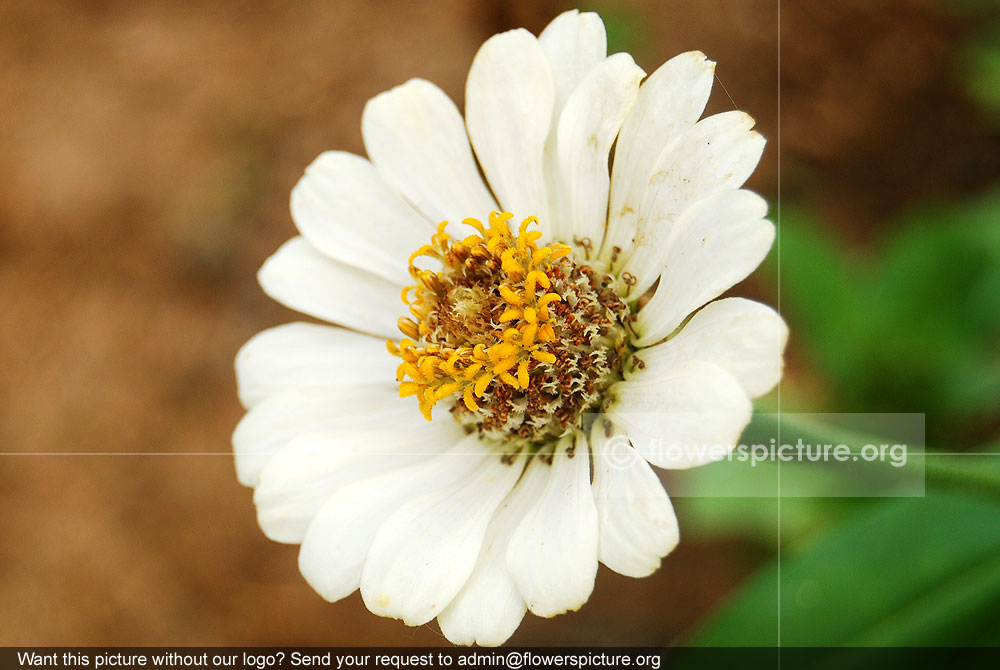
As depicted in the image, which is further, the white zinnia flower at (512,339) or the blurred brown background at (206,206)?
the blurred brown background at (206,206)

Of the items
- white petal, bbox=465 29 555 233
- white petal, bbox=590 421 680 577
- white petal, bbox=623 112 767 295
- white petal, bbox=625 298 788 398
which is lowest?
white petal, bbox=590 421 680 577

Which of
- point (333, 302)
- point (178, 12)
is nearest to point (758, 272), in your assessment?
point (333, 302)

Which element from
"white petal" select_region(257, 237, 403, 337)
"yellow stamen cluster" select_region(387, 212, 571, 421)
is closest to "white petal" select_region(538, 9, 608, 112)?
"yellow stamen cluster" select_region(387, 212, 571, 421)

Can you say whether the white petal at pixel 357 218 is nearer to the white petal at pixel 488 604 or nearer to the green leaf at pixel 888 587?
the white petal at pixel 488 604

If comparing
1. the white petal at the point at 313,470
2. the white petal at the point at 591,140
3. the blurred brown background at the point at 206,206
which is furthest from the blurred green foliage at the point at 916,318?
the white petal at the point at 313,470

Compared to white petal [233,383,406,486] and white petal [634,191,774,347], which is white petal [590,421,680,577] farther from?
white petal [233,383,406,486]

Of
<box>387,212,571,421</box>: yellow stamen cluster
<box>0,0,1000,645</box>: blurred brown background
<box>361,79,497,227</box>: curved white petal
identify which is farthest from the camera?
<box>0,0,1000,645</box>: blurred brown background
